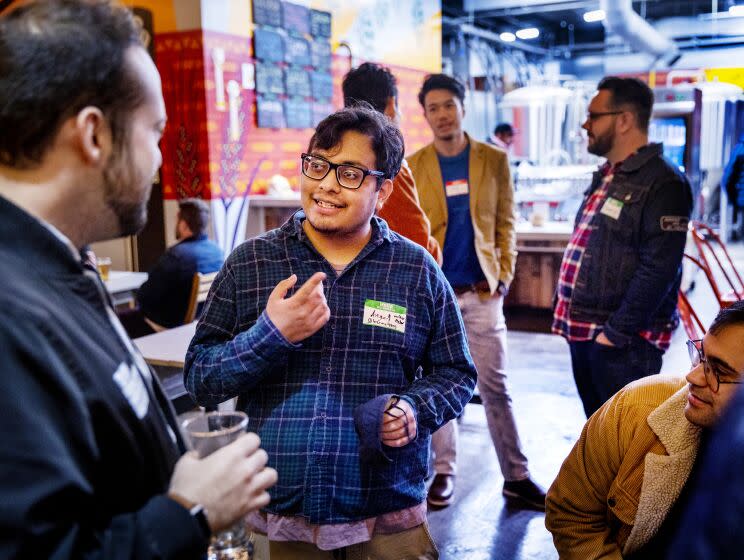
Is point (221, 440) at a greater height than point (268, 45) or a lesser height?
lesser

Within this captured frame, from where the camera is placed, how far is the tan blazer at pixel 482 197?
3283mm

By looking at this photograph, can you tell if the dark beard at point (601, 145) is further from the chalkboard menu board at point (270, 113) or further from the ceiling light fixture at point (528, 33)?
the ceiling light fixture at point (528, 33)

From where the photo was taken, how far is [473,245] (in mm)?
3270

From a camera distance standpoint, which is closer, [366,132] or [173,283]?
[366,132]

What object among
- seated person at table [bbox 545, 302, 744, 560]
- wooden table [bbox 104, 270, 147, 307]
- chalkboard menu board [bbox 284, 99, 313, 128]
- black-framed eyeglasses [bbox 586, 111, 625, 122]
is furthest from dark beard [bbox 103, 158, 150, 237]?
chalkboard menu board [bbox 284, 99, 313, 128]

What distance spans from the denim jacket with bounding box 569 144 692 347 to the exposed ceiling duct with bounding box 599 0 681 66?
831cm

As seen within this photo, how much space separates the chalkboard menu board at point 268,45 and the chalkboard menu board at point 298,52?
138 millimetres

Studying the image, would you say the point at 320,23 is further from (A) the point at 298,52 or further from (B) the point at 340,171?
(B) the point at 340,171

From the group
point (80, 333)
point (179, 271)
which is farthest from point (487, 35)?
point (80, 333)

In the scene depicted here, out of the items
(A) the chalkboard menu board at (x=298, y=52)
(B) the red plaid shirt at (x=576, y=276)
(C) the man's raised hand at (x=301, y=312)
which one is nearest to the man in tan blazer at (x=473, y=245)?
(B) the red plaid shirt at (x=576, y=276)

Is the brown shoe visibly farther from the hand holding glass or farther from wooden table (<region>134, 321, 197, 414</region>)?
the hand holding glass

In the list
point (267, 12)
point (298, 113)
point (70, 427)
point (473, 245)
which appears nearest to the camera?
point (70, 427)

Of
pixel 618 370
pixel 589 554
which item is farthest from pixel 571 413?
pixel 589 554

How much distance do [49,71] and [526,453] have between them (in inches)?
136
